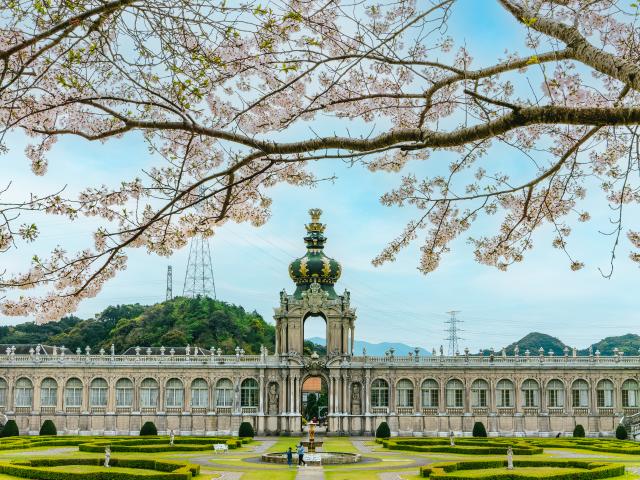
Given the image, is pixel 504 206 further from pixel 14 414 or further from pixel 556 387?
pixel 14 414

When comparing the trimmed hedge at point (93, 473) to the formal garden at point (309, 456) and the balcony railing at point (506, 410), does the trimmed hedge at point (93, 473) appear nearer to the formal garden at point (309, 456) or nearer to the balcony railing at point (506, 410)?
the formal garden at point (309, 456)

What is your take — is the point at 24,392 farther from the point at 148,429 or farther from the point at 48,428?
the point at 148,429

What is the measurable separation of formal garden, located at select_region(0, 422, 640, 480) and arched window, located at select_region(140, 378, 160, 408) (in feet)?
21.1

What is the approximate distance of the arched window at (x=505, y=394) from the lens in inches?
2699

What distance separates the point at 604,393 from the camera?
68.2 metres

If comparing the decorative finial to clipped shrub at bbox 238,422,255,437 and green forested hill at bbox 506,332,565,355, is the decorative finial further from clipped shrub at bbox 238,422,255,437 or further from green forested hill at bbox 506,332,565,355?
green forested hill at bbox 506,332,565,355

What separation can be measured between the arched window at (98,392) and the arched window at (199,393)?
692 centimetres

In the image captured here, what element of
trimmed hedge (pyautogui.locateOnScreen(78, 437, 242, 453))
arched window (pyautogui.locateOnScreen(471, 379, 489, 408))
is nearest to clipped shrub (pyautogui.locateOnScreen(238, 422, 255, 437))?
trimmed hedge (pyautogui.locateOnScreen(78, 437, 242, 453))

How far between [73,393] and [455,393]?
3055 centimetres

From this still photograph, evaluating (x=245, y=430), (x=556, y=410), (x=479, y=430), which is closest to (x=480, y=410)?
(x=479, y=430)

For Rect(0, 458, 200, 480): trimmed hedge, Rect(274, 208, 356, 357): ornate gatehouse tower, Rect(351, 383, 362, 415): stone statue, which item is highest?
Rect(274, 208, 356, 357): ornate gatehouse tower

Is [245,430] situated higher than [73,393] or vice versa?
[73,393]

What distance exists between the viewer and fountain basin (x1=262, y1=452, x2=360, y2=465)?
131 feet

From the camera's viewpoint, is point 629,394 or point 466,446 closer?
point 466,446
